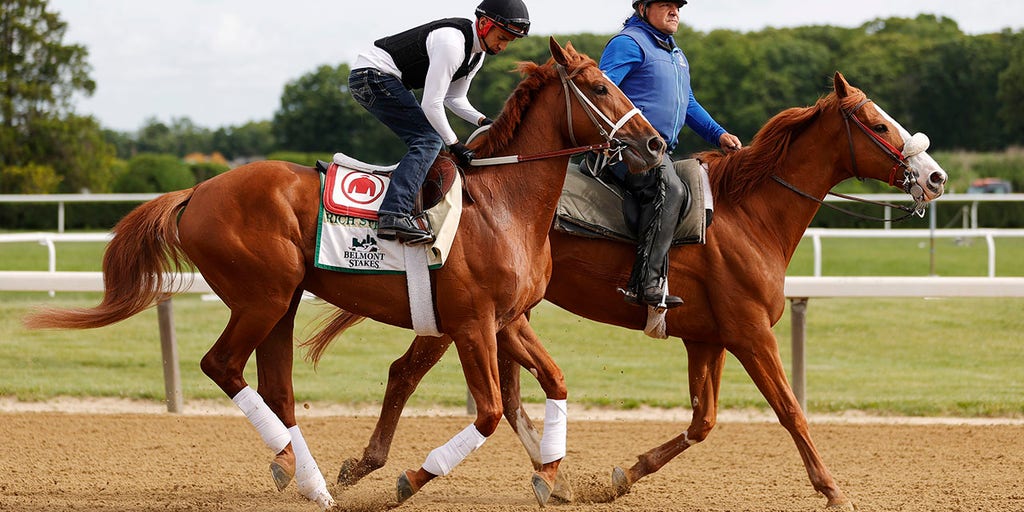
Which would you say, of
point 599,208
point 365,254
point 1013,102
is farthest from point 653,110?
point 1013,102

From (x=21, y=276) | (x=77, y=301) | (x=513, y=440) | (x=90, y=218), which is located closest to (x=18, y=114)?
(x=90, y=218)

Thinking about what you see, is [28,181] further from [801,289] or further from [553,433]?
[553,433]

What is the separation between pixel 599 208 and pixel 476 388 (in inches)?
45.0

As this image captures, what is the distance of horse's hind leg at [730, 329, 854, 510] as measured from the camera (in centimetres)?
486

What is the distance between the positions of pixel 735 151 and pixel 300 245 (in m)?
2.15

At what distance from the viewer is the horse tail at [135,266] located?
16.2ft

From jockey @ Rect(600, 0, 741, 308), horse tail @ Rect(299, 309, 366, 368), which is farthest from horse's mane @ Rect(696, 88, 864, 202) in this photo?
horse tail @ Rect(299, 309, 366, 368)

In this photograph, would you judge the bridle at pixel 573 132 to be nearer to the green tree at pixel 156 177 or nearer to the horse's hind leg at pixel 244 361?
the horse's hind leg at pixel 244 361

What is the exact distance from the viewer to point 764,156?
5.38 meters

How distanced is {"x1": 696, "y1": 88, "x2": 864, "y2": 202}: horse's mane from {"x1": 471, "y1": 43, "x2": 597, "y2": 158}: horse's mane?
0.99 meters

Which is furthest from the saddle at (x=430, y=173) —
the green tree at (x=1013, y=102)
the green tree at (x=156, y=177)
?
the green tree at (x=1013, y=102)

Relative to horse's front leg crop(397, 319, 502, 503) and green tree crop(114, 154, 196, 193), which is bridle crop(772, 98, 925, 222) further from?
green tree crop(114, 154, 196, 193)

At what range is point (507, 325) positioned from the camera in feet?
16.4

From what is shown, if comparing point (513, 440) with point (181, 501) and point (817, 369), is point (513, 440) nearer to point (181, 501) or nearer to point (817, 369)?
point (181, 501)
